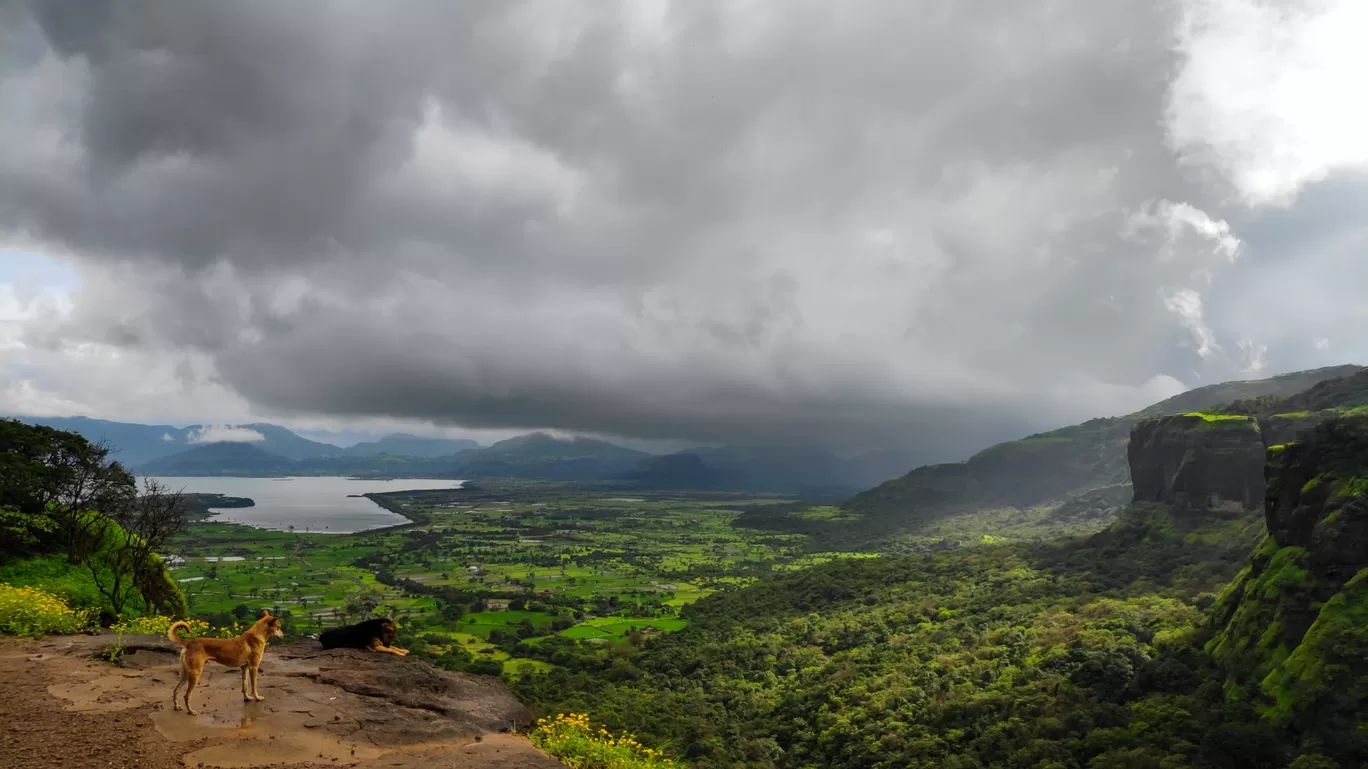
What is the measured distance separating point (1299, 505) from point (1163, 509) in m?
59.7

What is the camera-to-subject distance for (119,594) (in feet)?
100.0

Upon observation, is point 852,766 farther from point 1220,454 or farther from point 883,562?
point 1220,454

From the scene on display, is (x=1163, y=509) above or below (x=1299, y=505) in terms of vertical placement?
below

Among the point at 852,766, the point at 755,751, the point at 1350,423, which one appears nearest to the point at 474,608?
the point at 755,751

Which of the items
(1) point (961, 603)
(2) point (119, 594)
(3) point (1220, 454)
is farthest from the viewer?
(3) point (1220, 454)

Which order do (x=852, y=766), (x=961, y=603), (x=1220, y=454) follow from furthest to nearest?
(x=1220, y=454), (x=961, y=603), (x=852, y=766)

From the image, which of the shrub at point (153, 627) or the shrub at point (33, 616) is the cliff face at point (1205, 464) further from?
the shrub at point (33, 616)

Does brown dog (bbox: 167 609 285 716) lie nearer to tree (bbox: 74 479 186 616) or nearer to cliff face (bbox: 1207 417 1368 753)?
tree (bbox: 74 479 186 616)

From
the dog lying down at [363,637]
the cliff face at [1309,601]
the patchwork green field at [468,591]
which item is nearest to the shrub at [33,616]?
the dog lying down at [363,637]

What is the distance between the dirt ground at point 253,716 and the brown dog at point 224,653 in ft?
1.54

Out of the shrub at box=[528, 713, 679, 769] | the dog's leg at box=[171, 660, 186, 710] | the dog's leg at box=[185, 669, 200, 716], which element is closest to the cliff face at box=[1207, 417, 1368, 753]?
the shrub at box=[528, 713, 679, 769]

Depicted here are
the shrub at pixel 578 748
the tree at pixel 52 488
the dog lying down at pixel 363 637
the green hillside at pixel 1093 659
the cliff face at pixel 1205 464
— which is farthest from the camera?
the cliff face at pixel 1205 464

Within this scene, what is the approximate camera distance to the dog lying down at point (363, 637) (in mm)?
19781

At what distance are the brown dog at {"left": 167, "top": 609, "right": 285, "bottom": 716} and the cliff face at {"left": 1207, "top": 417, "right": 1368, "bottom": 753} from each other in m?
61.4
